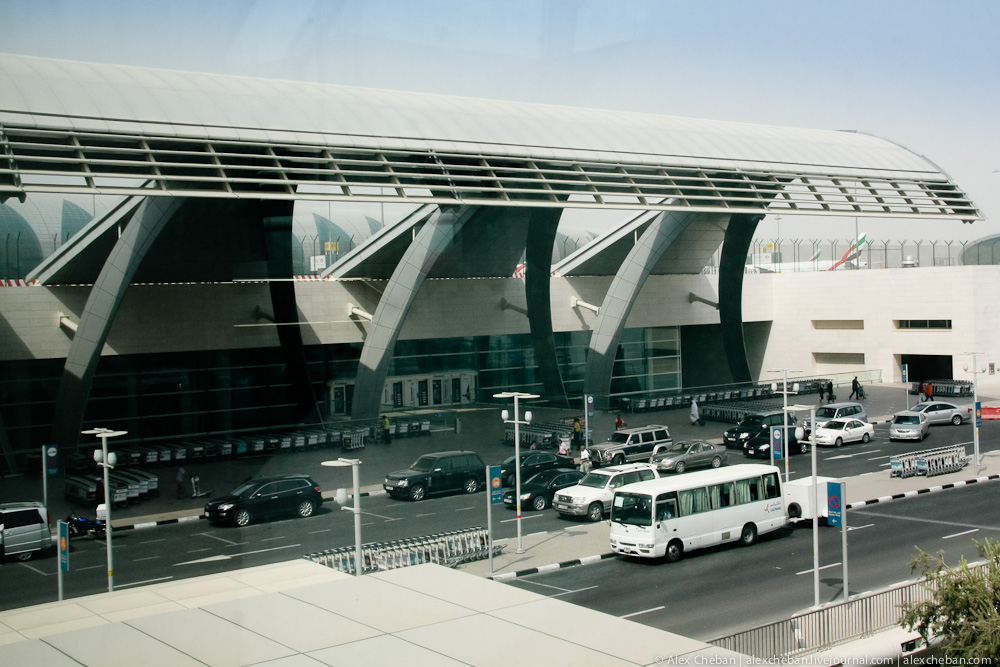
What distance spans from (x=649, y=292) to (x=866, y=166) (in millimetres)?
14439

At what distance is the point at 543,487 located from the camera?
1038 inches

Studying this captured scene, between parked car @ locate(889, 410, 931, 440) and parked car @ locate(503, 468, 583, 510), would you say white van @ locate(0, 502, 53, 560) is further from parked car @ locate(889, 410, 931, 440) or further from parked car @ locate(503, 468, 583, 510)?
parked car @ locate(889, 410, 931, 440)

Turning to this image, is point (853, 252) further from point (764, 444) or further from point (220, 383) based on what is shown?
point (220, 383)

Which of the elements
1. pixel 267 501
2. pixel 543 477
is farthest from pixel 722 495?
pixel 267 501

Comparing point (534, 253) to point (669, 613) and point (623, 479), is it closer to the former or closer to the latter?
point (623, 479)

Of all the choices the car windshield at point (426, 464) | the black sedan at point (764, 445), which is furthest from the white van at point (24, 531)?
A: the black sedan at point (764, 445)

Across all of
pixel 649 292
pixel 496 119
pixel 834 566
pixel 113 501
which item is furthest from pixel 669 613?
pixel 649 292

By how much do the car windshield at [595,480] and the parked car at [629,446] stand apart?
5.79 metres

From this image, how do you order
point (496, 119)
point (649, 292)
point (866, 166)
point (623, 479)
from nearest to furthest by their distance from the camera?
point (623, 479), point (496, 119), point (866, 166), point (649, 292)

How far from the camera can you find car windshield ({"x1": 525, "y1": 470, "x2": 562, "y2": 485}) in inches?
1039

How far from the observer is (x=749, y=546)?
21125mm

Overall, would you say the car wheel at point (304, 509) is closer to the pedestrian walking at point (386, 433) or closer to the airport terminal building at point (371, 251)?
the airport terminal building at point (371, 251)

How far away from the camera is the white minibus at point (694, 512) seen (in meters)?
19.8

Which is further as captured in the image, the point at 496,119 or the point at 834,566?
the point at 496,119
